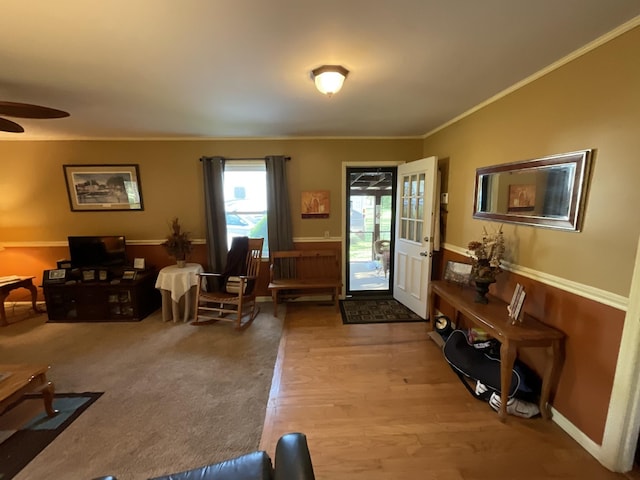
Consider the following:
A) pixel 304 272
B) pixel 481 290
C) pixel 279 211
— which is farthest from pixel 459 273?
pixel 279 211

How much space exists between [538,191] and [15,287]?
5.72 meters

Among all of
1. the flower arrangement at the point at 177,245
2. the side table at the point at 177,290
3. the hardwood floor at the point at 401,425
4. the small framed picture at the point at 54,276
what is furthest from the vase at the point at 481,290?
the small framed picture at the point at 54,276

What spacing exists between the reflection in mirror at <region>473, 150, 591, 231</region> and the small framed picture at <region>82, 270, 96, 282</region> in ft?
15.0

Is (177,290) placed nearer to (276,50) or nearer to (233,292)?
(233,292)

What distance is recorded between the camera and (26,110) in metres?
1.79

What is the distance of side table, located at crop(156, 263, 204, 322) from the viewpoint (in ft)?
11.1

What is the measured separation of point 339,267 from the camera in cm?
389

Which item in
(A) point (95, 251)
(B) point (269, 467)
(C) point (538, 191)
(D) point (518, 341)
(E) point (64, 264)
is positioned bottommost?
(B) point (269, 467)

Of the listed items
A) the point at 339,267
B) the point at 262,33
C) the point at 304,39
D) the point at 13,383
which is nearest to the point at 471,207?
the point at 339,267

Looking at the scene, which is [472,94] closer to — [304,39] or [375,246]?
[304,39]

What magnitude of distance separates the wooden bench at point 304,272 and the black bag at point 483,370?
1.57m

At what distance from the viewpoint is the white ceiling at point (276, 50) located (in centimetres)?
127

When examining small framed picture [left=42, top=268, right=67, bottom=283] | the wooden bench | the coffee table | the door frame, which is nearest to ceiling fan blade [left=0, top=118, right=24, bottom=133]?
the coffee table

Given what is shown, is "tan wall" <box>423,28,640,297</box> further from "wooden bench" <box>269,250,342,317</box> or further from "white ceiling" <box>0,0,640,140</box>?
"wooden bench" <box>269,250,342,317</box>
